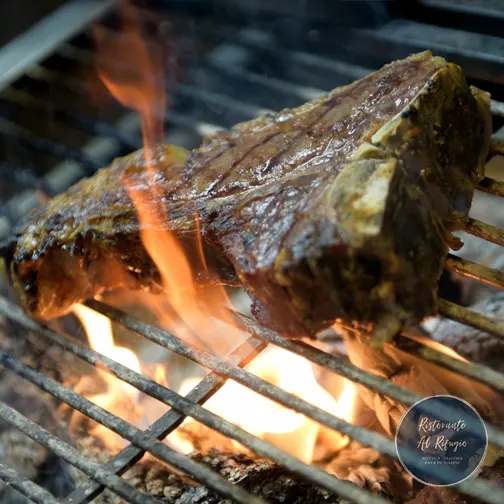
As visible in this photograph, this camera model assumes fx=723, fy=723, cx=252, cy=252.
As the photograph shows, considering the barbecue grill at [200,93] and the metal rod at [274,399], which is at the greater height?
the barbecue grill at [200,93]

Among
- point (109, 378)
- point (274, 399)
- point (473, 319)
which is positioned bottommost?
point (109, 378)

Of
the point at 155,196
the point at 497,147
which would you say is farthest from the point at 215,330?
the point at 497,147

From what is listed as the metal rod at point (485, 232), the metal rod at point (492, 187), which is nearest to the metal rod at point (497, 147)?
the metal rod at point (492, 187)

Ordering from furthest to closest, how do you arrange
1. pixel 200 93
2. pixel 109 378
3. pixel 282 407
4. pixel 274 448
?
pixel 200 93 → pixel 109 378 → pixel 282 407 → pixel 274 448

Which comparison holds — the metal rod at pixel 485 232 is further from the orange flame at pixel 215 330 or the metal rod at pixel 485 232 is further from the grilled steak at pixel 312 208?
the orange flame at pixel 215 330

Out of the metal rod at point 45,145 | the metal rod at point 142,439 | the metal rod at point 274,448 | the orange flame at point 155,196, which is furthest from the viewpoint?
the metal rod at point 45,145

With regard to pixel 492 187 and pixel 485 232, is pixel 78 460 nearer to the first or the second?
pixel 485 232

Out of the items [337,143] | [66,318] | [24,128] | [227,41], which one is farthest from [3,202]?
[337,143]
